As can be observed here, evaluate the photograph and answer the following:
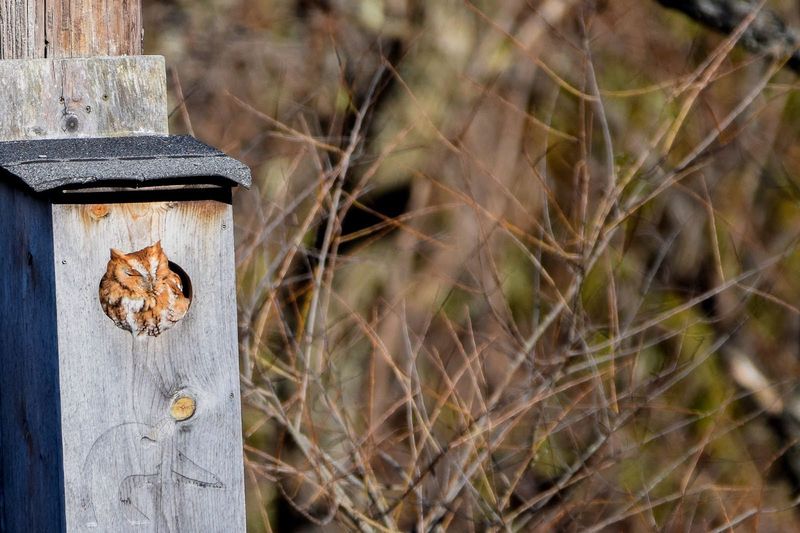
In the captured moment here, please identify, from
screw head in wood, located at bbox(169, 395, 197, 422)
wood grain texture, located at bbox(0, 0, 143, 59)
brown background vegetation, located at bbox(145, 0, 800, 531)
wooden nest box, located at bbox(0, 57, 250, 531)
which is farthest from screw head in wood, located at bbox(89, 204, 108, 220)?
brown background vegetation, located at bbox(145, 0, 800, 531)

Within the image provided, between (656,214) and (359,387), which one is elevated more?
(656,214)

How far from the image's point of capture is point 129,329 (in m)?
1.91

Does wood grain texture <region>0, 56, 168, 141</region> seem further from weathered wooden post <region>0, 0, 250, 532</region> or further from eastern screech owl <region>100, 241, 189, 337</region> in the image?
eastern screech owl <region>100, 241, 189, 337</region>

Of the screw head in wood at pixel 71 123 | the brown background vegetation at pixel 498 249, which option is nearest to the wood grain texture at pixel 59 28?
the screw head in wood at pixel 71 123

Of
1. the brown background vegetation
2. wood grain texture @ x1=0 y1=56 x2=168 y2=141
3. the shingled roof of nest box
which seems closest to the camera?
the shingled roof of nest box

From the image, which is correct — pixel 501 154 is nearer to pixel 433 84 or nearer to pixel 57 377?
pixel 433 84

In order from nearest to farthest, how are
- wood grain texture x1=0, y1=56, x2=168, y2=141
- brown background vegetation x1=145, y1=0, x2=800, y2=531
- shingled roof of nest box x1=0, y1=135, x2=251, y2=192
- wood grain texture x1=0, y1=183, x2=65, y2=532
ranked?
shingled roof of nest box x1=0, y1=135, x2=251, y2=192
wood grain texture x1=0, y1=183, x2=65, y2=532
wood grain texture x1=0, y1=56, x2=168, y2=141
brown background vegetation x1=145, y1=0, x2=800, y2=531

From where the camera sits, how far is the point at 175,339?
1937 mm

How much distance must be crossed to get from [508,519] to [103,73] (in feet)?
5.77

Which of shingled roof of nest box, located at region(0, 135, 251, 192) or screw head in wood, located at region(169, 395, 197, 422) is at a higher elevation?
shingled roof of nest box, located at region(0, 135, 251, 192)

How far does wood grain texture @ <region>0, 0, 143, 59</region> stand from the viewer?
217 centimetres

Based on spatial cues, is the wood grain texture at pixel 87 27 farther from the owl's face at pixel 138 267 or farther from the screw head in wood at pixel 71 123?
the owl's face at pixel 138 267

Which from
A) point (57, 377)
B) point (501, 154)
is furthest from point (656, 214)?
point (57, 377)

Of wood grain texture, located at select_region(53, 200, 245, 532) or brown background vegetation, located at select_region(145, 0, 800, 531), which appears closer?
wood grain texture, located at select_region(53, 200, 245, 532)
